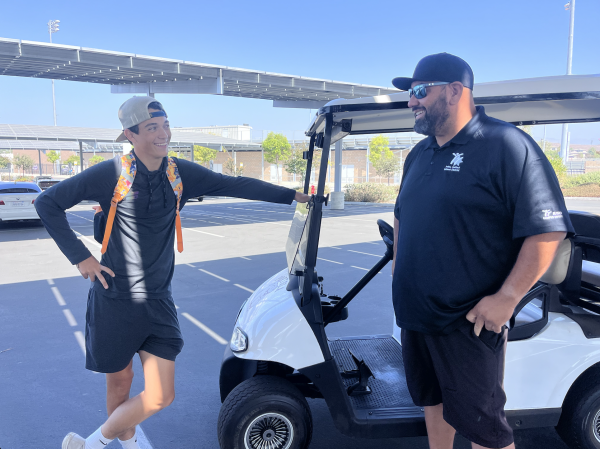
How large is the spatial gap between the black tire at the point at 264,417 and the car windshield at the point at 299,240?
2.14ft

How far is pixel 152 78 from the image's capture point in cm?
1670

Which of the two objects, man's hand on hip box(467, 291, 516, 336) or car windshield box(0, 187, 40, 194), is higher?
man's hand on hip box(467, 291, 516, 336)

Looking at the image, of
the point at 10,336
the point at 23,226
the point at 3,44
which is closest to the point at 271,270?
A: the point at 10,336

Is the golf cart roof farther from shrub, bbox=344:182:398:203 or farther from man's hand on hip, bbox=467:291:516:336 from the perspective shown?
shrub, bbox=344:182:398:203

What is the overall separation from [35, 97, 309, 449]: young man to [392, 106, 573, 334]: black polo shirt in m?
1.17

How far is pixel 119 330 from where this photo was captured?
2145 mm

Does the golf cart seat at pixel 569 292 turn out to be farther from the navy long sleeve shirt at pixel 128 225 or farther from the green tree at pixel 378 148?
the green tree at pixel 378 148

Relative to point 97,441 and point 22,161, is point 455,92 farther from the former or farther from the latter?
point 22,161

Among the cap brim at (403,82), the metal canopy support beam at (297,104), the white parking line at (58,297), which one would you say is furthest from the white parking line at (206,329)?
the metal canopy support beam at (297,104)

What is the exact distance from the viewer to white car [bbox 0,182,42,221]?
12305 millimetres

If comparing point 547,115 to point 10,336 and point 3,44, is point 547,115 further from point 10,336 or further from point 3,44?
point 3,44

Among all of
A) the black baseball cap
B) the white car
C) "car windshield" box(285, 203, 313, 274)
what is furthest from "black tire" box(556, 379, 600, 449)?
the white car

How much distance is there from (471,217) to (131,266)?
1.51 metres

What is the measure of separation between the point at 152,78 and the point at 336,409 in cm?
1665
